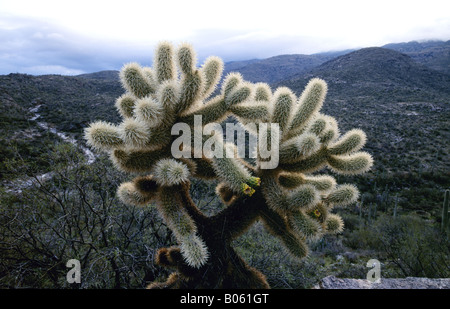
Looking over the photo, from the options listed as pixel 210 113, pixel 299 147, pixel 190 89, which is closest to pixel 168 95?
pixel 190 89

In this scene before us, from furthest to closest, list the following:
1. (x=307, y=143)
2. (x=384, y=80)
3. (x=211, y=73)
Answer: (x=384, y=80) < (x=211, y=73) < (x=307, y=143)

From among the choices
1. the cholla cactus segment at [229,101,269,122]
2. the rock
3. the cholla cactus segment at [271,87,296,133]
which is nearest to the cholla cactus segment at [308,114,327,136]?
the cholla cactus segment at [271,87,296,133]

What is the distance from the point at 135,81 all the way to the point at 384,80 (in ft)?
166

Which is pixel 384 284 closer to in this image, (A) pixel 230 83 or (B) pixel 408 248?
(A) pixel 230 83

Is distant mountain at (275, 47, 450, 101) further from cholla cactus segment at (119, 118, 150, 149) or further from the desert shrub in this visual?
cholla cactus segment at (119, 118, 150, 149)

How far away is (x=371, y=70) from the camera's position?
4584 cm

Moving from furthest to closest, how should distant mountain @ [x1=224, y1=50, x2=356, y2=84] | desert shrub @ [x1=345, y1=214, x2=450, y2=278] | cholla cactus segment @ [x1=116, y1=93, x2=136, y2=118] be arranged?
distant mountain @ [x1=224, y1=50, x2=356, y2=84] → desert shrub @ [x1=345, y1=214, x2=450, y2=278] → cholla cactus segment @ [x1=116, y1=93, x2=136, y2=118]

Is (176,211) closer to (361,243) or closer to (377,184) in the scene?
(361,243)

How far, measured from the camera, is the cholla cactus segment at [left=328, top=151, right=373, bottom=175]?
88.2 inches

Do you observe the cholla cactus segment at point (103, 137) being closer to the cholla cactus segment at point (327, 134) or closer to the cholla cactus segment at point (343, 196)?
the cholla cactus segment at point (327, 134)

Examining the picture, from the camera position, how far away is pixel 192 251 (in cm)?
181

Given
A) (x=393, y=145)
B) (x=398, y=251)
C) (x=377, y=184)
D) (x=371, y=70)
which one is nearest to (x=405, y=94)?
(x=371, y=70)

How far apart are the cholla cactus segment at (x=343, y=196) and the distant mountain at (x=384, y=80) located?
35793 millimetres

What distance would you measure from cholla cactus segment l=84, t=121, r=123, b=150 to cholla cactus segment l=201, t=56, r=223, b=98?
0.90 m
